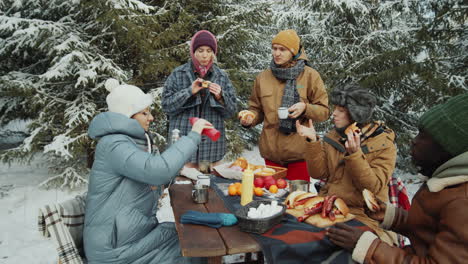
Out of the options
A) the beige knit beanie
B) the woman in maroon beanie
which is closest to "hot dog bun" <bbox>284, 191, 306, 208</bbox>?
the woman in maroon beanie

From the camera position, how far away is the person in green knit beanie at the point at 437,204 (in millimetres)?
1333

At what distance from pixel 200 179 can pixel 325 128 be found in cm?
569

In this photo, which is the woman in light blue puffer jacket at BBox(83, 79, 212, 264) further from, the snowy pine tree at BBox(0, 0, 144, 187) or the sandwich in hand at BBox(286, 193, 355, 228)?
the snowy pine tree at BBox(0, 0, 144, 187)

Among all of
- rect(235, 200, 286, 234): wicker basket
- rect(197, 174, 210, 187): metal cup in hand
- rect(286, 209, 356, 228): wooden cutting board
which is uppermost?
rect(197, 174, 210, 187): metal cup in hand

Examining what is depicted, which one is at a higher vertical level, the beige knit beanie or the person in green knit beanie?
the beige knit beanie

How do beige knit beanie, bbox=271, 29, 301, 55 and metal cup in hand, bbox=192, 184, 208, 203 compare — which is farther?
beige knit beanie, bbox=271, 29, 301, 55

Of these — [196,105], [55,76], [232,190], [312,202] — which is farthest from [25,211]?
[312,202]

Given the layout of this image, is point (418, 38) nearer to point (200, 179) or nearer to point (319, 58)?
point (319, 58)

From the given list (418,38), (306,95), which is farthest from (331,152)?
(418,38)

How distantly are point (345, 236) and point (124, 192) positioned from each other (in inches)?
52.6

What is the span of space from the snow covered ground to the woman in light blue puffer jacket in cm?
177

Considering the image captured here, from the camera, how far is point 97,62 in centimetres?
544

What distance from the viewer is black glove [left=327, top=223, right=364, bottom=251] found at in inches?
65.1

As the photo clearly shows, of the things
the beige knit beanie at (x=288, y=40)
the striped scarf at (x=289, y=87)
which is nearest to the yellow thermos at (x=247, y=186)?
the striped scarf at (x=289, y=87)
